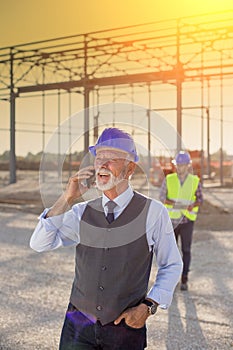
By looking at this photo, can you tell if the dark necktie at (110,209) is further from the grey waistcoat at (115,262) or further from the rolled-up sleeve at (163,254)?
the rolled-up sleeve at (163,254)

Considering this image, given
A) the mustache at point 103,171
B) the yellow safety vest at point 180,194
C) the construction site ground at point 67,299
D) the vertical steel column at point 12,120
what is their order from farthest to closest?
the vertical steel column at point 12,120
the yellow safety vest at point 180,194
the construction site ground at point 67,299
the mustache at point 103,171

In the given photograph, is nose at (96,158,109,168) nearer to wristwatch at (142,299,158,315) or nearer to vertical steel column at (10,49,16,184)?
wristwatch at (142,299,158,315)

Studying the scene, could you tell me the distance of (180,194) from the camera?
A: 24.2ft

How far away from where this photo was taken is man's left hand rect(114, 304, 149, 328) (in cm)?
264

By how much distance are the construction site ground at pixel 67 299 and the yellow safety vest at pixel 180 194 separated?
999mm

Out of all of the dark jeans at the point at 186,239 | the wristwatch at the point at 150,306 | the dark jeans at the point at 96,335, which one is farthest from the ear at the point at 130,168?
the dark jeans at the point at 186,239

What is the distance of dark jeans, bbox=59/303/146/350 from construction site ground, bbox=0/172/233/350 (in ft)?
4.58

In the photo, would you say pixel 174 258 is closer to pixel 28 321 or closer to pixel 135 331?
pixel 135 331

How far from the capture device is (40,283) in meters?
7.36

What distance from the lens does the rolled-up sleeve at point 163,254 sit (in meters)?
2.72

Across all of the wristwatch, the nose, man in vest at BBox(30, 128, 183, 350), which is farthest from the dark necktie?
the wristwatch

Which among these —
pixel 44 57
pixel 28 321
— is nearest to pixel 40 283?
pixel 28 321

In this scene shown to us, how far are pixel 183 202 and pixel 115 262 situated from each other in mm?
4671

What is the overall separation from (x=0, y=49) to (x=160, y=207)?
26.0 meters
